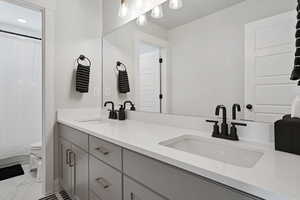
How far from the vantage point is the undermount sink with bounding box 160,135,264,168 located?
798 millimetres

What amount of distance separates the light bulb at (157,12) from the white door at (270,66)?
0.76 m

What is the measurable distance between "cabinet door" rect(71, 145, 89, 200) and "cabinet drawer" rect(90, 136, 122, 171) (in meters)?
0.16

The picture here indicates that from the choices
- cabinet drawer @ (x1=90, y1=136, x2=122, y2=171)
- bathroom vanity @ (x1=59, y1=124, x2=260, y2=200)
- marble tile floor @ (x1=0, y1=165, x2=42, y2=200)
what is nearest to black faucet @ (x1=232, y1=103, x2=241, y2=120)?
bathroom vanity @ (x1=59, y1=124, x2=260, y2=200)

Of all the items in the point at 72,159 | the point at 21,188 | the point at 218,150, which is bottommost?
the point at 21,188

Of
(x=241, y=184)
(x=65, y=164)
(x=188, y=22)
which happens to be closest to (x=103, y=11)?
(x=188, y=22)

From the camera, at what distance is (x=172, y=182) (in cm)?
65

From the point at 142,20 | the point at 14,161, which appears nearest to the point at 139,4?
the point at 142,20

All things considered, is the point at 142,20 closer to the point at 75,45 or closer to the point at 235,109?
the point at 75,45

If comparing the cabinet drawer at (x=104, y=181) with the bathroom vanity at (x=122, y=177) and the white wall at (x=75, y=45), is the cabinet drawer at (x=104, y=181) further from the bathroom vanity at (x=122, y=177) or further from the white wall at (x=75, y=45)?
the white wall at (x=75, y=45)

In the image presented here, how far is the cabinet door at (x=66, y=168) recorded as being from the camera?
62.0 inches

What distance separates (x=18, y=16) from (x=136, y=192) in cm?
294

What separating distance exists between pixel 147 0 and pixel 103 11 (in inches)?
33.2

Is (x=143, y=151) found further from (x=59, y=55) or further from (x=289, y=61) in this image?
(x=59, y=55)

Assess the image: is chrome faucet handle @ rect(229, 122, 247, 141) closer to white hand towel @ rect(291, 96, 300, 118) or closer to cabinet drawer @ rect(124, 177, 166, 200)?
white hand towel @ rect(291, 96, 300, 118)
